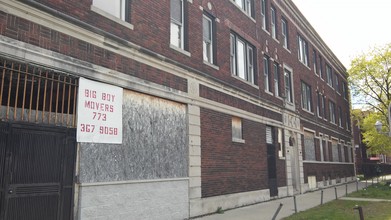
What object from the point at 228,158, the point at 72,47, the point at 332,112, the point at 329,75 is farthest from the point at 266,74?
the point at 329,75

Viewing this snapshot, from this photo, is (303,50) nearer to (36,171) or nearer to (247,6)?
(247,6)

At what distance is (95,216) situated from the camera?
317 inches

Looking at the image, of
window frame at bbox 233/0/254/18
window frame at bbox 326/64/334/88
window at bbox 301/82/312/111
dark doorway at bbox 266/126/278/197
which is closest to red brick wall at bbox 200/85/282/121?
dark doorway at bbox 266/126/278/197

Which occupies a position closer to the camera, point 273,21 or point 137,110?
point 137,110

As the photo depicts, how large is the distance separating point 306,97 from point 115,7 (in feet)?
63.4

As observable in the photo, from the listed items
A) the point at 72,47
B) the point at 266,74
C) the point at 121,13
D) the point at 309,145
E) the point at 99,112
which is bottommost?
the point at 99,112

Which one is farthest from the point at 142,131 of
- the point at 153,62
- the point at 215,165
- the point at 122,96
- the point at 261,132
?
the point at 261,132

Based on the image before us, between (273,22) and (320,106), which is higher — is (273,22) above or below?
above

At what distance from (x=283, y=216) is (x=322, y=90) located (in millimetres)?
20081

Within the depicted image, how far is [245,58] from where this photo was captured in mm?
16828

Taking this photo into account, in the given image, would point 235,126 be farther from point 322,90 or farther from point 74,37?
point 322,90

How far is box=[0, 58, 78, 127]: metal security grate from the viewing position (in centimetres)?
686

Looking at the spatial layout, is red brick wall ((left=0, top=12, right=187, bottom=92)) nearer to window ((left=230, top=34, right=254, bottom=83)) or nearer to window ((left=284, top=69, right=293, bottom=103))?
window ((left=230, top=34, right=254, bottom=83))

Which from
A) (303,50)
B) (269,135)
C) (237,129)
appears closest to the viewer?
(237,129)
